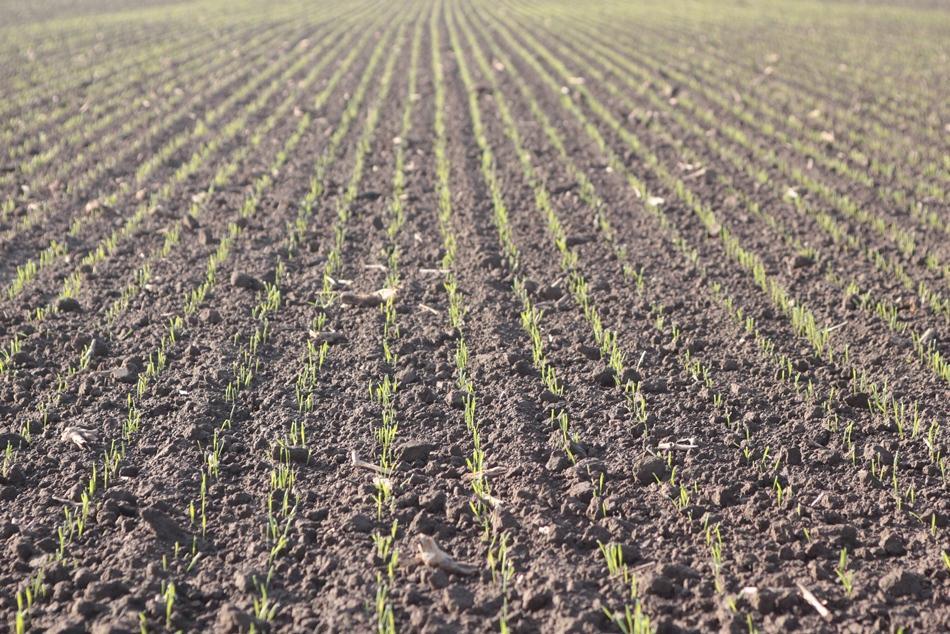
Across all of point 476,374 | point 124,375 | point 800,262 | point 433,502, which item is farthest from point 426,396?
point 800,262

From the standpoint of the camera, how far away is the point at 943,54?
17.2m

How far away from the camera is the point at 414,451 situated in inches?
164

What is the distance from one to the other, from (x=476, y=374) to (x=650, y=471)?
1277mm

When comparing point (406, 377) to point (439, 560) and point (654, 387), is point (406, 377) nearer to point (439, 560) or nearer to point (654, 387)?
point (654, 387)

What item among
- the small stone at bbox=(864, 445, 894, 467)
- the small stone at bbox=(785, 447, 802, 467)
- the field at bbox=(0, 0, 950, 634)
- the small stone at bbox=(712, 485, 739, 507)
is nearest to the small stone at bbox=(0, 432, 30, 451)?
the field at bbox=(0, 0, 950, 634)

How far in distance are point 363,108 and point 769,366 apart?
8.89m

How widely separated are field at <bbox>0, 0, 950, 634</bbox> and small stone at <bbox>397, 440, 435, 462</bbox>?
0.02 meters

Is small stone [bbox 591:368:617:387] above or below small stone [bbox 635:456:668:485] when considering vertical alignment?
below

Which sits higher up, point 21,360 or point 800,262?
point 21,360

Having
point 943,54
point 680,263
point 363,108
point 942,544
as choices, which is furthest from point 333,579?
point 943,54

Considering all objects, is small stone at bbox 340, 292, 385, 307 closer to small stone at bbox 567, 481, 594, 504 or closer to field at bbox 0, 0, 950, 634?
field at bbox 0, 0, 950, 634

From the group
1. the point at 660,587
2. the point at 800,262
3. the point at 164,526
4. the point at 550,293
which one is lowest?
the point at 800,262

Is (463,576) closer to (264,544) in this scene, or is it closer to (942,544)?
(264,544)

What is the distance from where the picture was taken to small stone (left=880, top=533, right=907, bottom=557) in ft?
11.3
